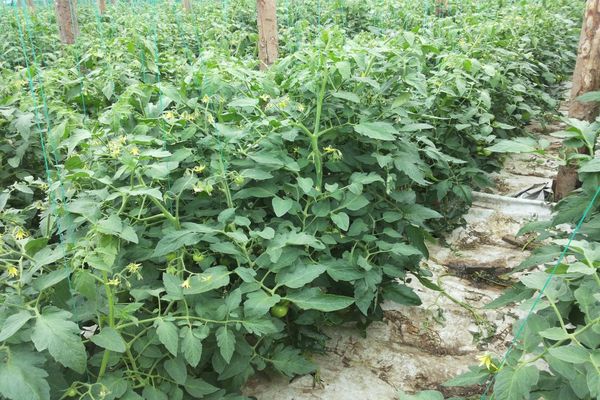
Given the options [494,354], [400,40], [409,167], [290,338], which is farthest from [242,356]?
[400,40]

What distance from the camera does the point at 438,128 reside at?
11.2 ft

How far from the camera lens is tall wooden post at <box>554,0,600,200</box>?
3.32 meters

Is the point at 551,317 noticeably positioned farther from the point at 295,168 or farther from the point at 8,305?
the point at 8,305

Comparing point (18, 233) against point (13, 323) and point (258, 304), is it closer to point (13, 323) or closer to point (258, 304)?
point (13, 323)

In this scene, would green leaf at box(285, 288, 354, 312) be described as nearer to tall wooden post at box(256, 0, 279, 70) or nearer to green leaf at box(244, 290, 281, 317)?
green leaf at box(244, 290, 281, 317)

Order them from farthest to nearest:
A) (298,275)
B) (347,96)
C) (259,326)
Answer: (347,96) < (298,275) < (259,326)

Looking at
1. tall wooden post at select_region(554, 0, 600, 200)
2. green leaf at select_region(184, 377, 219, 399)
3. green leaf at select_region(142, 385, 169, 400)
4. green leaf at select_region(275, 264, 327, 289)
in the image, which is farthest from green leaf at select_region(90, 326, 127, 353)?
tall wooden post at select_region(554, 0, 600, 200)

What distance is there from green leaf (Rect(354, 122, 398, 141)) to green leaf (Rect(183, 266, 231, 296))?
2.51ft

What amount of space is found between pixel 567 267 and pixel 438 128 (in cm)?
197

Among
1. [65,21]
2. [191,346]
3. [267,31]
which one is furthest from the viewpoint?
[65,21]

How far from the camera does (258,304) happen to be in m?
1.79

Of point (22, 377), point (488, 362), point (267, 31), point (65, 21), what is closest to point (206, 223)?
point (22, 377)

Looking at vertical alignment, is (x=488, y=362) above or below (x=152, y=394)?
above

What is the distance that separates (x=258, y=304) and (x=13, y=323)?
72 centimetres
